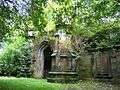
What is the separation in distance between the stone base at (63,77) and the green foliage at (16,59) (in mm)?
8815

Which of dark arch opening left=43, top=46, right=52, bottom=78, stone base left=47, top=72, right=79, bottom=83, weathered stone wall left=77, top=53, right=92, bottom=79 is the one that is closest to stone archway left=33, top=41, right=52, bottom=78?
dark arch opening left=43, top=46, right=52, bottom=78

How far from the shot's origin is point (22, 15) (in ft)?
55.0

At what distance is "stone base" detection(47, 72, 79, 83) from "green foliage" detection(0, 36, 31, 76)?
882cm

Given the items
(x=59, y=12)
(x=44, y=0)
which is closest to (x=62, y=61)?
(x=59, y=12)

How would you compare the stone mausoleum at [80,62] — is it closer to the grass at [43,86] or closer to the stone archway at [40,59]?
the stone archway at [40,59]

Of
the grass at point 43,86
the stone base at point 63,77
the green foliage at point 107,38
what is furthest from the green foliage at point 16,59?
the grass at point 43,86

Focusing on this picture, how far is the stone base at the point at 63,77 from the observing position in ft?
83.1

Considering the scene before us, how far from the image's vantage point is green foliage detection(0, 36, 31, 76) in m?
34.9

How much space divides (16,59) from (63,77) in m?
11.8

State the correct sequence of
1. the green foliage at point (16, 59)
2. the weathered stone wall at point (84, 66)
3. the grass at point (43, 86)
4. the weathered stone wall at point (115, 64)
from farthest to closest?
1. the green foliage at point (16, 59)
2. the weathered stone wall at point (84, 66)
3. the weathered stone wall at point (115, 64)
4. the grass at point (43, 86)

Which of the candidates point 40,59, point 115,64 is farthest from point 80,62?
point 40,59

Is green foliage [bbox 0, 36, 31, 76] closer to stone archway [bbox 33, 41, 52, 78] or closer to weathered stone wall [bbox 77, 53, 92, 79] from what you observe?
stone archway [bbox 33, 41, 52, 78]

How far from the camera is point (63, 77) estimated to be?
25.7 m

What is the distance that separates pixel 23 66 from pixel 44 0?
814 inches
